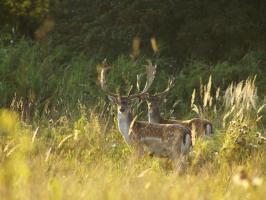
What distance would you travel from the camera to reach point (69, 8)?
55.2ft

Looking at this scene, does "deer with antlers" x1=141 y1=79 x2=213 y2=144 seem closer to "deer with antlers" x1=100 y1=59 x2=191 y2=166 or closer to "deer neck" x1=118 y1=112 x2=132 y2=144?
"deer with antlers" x1=100 y1=59 x2=191 y2=166

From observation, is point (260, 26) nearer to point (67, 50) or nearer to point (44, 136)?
point (67, 50)

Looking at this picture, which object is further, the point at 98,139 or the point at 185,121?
the point at 185,121

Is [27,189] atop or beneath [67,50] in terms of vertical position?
atop

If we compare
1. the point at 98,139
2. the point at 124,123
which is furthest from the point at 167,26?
the point at 98,139

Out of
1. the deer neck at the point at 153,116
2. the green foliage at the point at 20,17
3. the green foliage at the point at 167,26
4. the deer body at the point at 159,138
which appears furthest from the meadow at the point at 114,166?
the green foliage at the point at 20,17

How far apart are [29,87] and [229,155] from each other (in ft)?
18.3

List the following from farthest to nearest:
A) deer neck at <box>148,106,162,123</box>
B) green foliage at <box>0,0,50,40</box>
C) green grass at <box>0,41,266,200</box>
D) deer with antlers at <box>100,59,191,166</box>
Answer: green foliage at <box>0,0,50,40</box>
deer neck at <box>148,106,162,123</box>
deer with antlers at <box>100,59,191,166</box>
green grass at <box>0,41,266,200</box>

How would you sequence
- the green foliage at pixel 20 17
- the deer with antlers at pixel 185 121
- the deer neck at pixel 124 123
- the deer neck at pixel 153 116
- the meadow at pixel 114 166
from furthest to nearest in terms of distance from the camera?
the green foliage at pixel 20 17
the deer neck at pixel 153 116
the deer with antlers at pixel 185 121
the deer neck at pixel 124 123
the meadow at pixel 114 166

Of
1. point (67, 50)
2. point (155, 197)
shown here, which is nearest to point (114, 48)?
point (67, 50)

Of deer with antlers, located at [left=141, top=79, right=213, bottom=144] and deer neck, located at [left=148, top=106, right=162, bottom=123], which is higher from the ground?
deer with antlers, located at [left=141, top=79, right=213, bottom=144]

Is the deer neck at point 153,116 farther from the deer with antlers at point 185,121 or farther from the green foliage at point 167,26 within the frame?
the green foliage at point 167,26

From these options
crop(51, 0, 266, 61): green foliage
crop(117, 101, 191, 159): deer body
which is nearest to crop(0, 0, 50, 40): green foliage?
crop(51, 0, 266, 61): green foliage

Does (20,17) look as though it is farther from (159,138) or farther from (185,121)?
(159,138)
